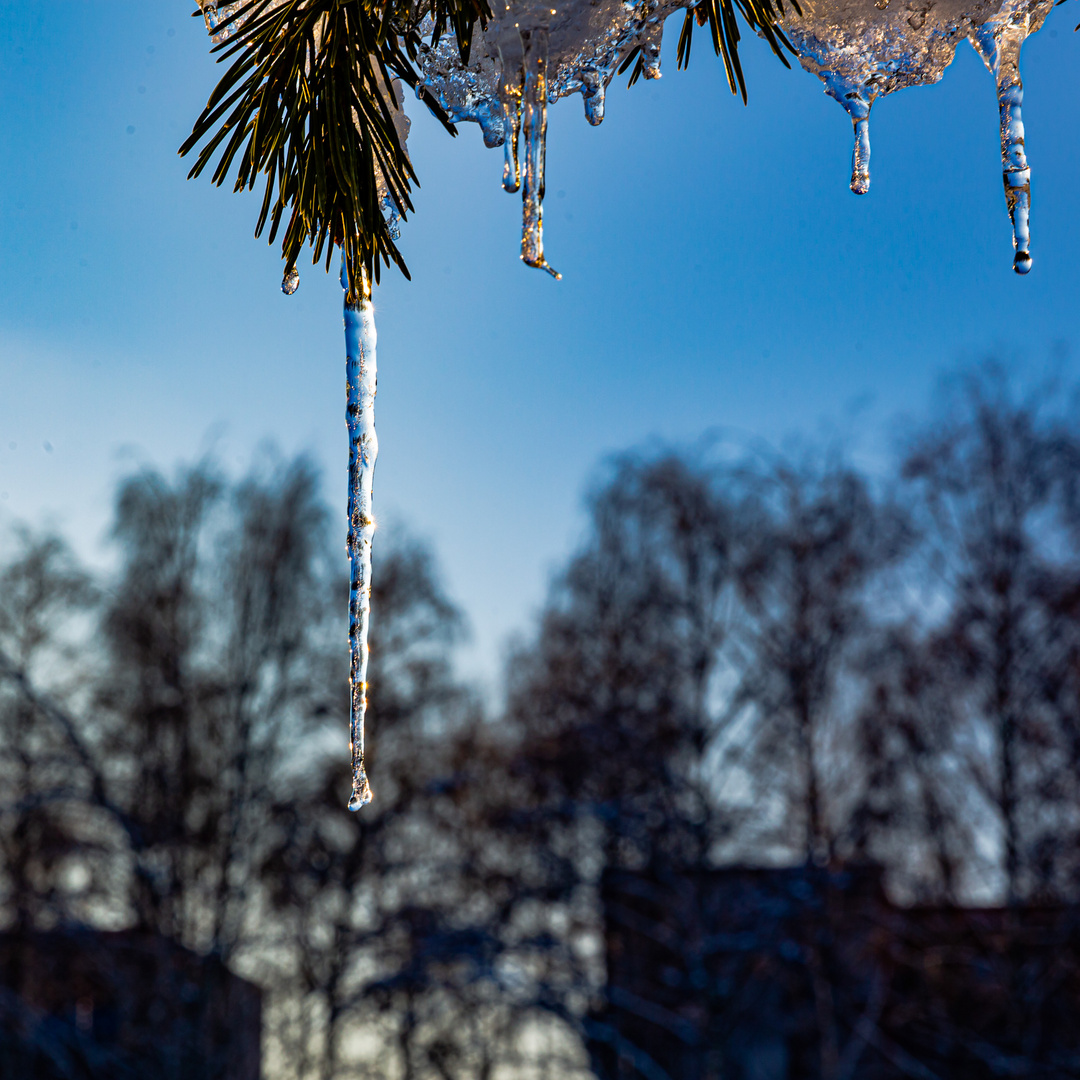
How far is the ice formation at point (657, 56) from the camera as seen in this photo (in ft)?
3.62

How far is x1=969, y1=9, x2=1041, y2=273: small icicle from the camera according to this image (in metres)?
1.25

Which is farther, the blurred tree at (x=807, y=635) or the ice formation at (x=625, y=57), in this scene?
the blurred tree at (x=807, y=635)

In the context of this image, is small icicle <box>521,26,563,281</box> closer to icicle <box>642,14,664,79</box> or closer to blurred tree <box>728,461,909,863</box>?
icicle <box>642,14,664,79</box>

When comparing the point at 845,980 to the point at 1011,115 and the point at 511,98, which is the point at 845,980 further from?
the point at 511,98

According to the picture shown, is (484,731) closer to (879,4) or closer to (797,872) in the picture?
(797,872)

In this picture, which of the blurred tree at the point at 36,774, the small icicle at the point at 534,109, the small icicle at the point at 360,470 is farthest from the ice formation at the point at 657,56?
the blurred tree at the point at 36,774

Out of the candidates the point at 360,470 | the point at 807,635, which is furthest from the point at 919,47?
the point at 807,635

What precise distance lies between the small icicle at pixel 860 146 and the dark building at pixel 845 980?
9.28 meters

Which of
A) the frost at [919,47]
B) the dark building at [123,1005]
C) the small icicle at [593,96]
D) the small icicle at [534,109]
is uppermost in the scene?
the frost at [919,47]

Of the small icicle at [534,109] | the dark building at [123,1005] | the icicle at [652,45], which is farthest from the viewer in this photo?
the dark building at [123,1005]

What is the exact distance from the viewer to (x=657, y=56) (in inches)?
53.7

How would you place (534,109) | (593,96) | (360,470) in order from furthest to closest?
(360,470) < (593,96) < (534,109)

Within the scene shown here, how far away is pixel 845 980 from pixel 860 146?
10.4 metres

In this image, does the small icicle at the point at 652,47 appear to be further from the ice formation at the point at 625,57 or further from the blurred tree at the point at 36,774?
the blurred tree at the point at 36,774
